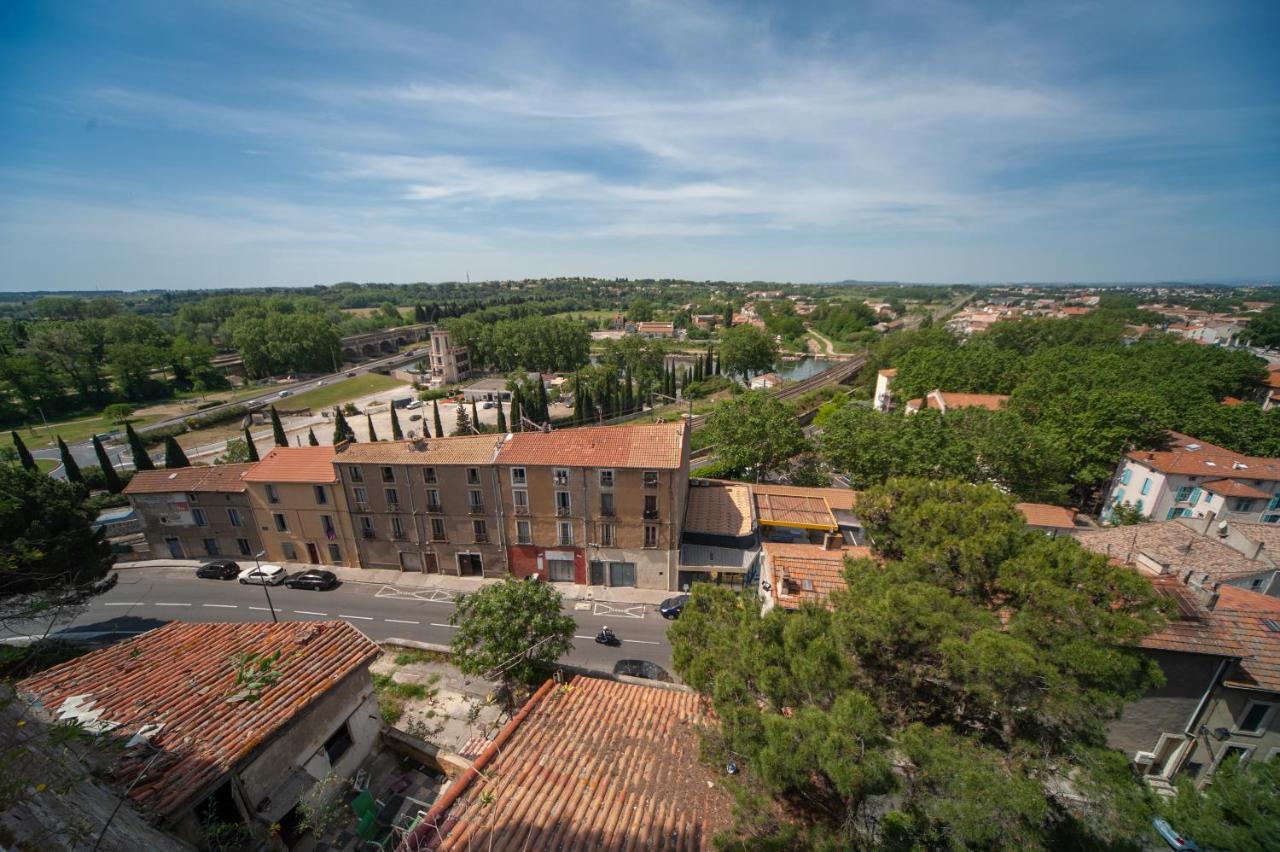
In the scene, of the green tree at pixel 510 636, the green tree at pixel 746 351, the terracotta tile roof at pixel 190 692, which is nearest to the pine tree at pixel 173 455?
the terracotta tile roof at pixel 190 692

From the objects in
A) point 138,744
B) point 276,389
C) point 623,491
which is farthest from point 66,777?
point 276,389

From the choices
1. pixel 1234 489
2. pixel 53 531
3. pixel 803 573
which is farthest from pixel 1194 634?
pixel 53 531

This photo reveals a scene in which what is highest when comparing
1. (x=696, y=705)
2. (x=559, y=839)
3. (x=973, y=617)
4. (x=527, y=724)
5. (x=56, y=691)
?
(x=973, y=617)

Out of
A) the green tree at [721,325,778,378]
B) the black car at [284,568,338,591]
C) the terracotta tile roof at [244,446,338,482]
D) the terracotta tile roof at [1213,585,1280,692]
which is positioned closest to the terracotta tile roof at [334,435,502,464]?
the terracotta tile roof at [244,446,338,482]

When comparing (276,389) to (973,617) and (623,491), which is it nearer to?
(623,491)

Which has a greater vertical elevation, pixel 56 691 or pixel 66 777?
pixel 66 777
